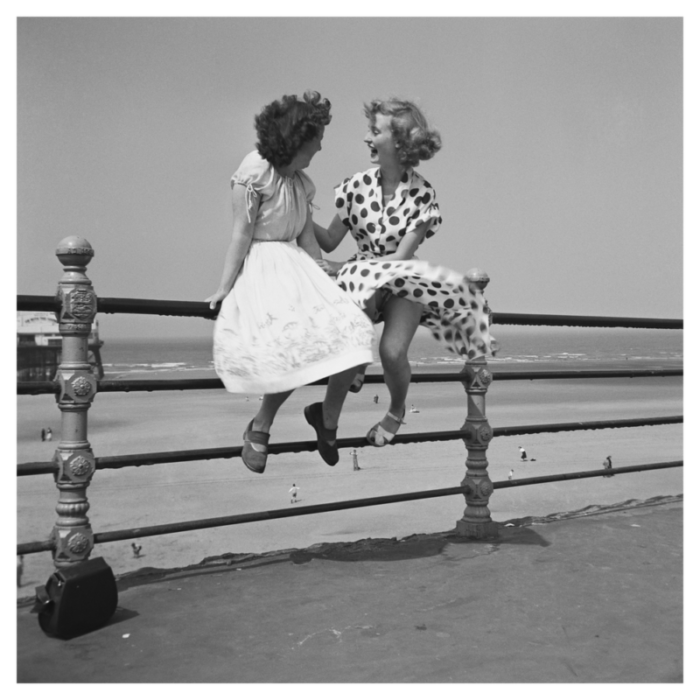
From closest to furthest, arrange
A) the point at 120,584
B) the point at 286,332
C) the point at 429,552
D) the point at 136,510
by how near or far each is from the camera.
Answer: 1. the point at 286,332
2. the point at 120,584
3. the point at 429,552
4. the point at 136,510

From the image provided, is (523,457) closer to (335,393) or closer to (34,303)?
(335,393)

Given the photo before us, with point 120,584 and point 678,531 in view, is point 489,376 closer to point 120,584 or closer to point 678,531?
point 678,531

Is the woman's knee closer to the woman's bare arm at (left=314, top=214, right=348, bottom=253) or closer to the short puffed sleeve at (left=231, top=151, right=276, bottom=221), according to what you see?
the woman's bare arm at (left=314, top=214, right=348, bottom=253)

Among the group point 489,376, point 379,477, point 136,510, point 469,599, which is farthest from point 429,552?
point 379,477

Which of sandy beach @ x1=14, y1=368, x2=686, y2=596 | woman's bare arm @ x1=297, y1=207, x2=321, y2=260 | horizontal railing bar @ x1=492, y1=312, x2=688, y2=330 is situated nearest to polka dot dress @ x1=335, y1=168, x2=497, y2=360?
woman's bare arm @ x1=297, y1=207, x2=321, y2=260

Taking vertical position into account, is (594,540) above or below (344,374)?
below

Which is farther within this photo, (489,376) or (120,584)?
(489,376)

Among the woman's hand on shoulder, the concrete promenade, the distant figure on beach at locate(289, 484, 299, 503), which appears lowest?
the distant figure on beach at locate(289, 484, 299, 503)

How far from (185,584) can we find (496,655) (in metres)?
1.21

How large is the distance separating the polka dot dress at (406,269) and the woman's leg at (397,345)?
46 mm

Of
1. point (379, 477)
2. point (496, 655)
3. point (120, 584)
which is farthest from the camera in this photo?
point (379, 477)

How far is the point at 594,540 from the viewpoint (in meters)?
3.57

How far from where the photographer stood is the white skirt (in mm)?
2641

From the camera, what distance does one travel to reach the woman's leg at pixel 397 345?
9.62ft
